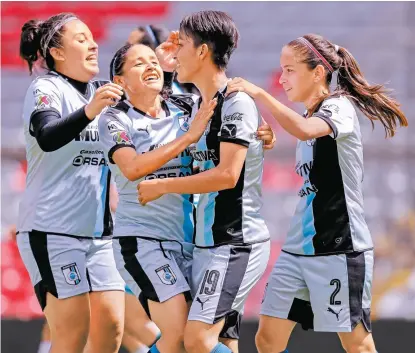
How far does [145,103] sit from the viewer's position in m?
4.25

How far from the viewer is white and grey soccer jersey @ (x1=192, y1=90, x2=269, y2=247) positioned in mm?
3848

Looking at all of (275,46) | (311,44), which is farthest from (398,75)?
(311,44)

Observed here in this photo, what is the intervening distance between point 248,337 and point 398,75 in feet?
10.7

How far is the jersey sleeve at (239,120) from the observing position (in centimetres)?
378

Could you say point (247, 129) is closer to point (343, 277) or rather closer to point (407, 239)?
point (343, 277)

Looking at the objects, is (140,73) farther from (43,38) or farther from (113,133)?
(43,38)

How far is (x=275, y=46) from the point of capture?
8945mm

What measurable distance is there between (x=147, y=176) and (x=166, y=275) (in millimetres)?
436

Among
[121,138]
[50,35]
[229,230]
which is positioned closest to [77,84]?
[50,35]

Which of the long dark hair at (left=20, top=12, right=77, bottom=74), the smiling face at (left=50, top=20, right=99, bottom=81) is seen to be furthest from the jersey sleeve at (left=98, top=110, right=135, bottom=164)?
the long dark hair at (left=20, top=12, right=77, bottom=74)

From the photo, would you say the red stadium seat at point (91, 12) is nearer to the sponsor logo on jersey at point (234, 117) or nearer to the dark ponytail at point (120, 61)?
the dark ponytail at point (120, 61)

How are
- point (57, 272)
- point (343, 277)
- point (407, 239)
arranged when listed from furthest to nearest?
point (407, 239)
point (57, 272)
point (343, 277)

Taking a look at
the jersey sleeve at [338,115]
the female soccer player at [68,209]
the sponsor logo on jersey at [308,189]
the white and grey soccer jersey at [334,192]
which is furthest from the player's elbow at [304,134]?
the female soccer player at [68,209]

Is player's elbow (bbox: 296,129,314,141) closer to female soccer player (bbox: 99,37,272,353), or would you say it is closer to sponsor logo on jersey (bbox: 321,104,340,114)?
sponsor logo on jersey (bbox: 321,104,340,114)
